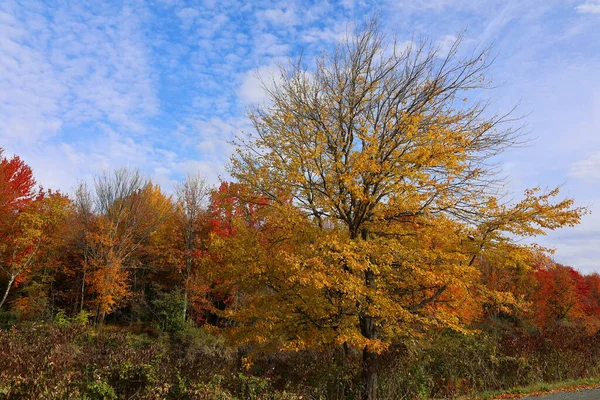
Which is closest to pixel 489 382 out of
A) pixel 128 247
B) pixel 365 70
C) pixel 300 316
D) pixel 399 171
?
pixel 300 316

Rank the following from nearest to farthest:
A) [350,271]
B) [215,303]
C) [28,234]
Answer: [350,271] < [28,234] < [215,303]

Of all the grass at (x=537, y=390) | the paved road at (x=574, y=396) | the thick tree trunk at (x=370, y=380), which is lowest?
the grass at (x=537, y=390)

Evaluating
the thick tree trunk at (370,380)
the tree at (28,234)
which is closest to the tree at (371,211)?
the thick tree trunk at (370,380)

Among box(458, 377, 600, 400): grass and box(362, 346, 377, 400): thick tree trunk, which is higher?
box(362, 346, 377, 400): thick tree trunk

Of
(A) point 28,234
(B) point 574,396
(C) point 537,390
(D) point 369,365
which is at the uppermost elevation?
(A) point 28,234

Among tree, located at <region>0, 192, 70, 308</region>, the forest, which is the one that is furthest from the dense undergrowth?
tree, located at <region>0, 192, 70, 308</region>

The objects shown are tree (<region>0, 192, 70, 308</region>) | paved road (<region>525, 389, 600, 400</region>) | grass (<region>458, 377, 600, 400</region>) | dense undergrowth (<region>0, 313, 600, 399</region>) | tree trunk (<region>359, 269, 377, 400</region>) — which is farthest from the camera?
tree (<region>0, 192, 70, 308</region>)

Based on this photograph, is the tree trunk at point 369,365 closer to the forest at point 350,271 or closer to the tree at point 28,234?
the forest at point 350,271

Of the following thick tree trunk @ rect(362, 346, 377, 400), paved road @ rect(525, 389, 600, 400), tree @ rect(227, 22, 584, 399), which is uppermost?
tree @ rect(227, 22, 584, 399)

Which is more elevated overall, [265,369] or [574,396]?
[265,369]

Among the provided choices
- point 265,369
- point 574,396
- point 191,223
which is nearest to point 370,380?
point 265,369

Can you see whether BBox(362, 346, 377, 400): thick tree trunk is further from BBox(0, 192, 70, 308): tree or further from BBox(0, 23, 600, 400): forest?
BBox(0, 192, 70, 308): tree

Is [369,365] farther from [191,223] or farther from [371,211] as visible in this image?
[191,223]

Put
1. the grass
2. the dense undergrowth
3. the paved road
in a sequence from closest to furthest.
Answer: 1. the dense undergrowth
2. the paved road
3. the grass
